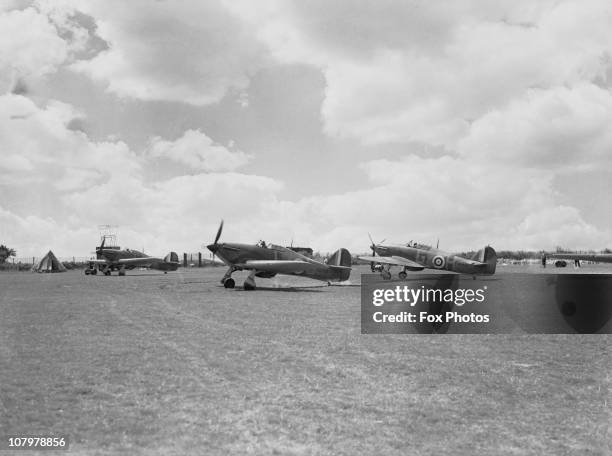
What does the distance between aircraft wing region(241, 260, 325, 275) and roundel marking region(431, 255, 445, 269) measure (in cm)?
1534

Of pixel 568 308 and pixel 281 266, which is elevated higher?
pixel 281 266

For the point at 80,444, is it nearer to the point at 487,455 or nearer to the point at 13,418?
the point at 13,418

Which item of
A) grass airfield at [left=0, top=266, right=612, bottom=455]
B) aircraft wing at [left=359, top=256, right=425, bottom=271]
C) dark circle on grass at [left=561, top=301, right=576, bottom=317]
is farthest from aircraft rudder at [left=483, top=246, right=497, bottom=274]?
grass airfield at [left=0, top=266, right=612, bottom=455]

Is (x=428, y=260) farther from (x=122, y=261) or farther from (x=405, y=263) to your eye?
(x=122, y=261)

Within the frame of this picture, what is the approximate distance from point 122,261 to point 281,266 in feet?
109

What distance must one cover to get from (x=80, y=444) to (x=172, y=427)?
0.89 m

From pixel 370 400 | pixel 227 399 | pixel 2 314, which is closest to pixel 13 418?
pixel 227 399

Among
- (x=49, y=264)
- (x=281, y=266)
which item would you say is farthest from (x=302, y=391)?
(x=49, y=264)

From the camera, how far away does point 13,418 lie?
19.5 ft

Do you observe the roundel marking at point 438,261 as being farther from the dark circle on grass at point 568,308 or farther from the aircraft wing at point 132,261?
the aircraft wing at point 132,261

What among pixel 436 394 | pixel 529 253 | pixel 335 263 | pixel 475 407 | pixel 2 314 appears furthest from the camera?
pixel 529 253

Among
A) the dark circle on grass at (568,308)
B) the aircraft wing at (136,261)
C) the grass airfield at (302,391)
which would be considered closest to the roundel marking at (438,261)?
the dark circle on grass at (568,308)

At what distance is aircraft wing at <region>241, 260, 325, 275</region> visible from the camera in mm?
29172

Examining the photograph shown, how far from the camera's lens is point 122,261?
57375mm
